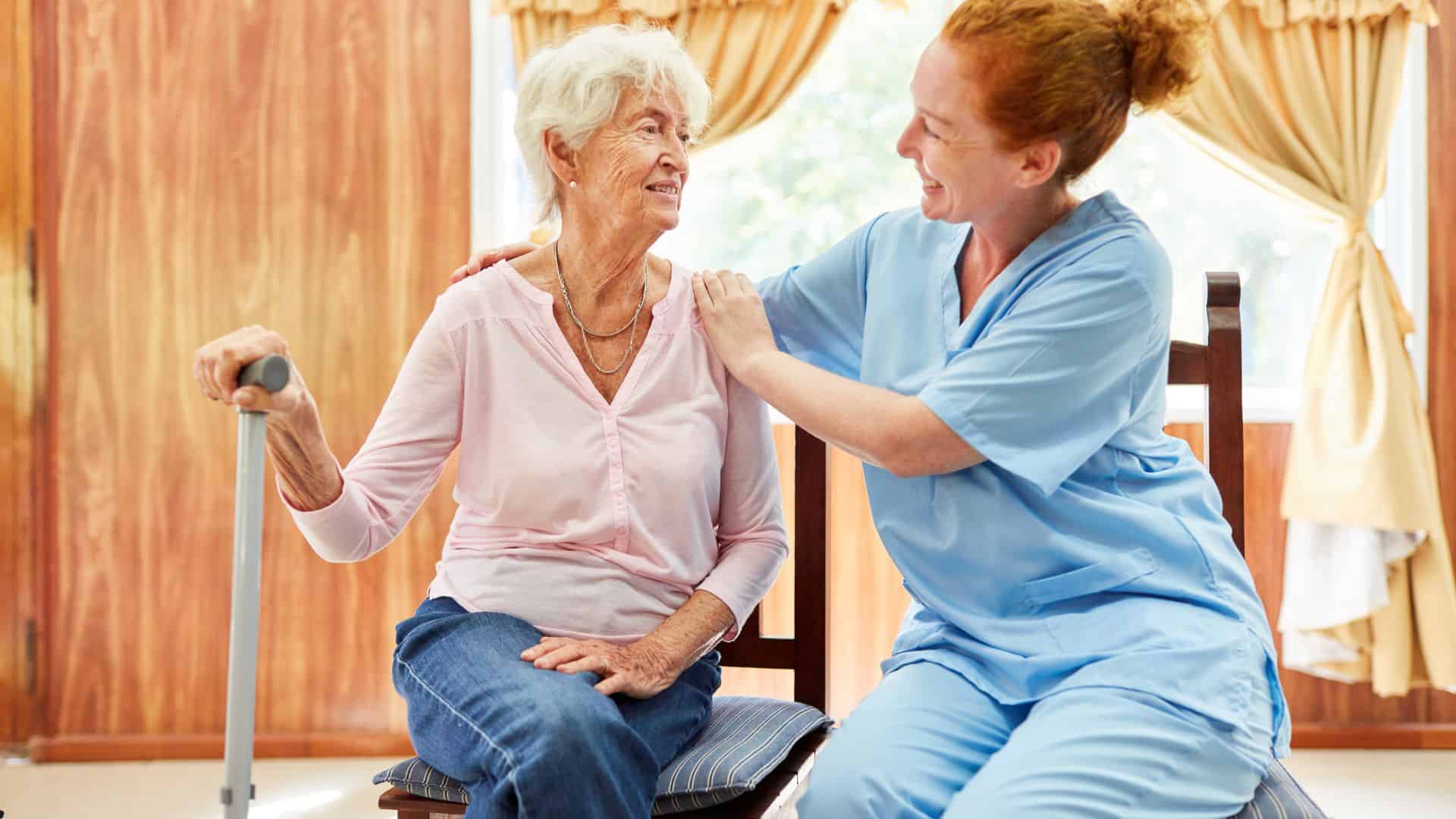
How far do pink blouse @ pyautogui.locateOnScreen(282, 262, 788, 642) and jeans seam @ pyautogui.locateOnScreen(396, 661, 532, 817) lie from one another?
0.14m

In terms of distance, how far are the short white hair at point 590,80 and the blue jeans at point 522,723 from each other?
658 millimetres

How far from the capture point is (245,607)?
0.99 meters

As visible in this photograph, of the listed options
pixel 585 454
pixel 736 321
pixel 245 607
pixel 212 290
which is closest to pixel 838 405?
pixel 736 321

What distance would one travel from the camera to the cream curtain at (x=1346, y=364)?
287 cm

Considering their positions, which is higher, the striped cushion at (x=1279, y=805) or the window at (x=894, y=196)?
the window at (x=894, y=196)

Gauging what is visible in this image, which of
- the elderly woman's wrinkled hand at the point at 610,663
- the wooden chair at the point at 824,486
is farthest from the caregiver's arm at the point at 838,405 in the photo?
the elderly woman's wrinkled hand at the point at 610,663

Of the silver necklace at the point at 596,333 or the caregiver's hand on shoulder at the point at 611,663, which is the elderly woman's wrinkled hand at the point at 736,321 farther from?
the caregiver's hand on shoulder at the point at 611,663

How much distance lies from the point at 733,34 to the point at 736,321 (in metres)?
1.80

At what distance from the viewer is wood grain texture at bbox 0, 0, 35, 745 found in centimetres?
304

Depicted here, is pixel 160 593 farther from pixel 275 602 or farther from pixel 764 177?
pixel 764 177

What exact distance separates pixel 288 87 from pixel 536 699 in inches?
93.8

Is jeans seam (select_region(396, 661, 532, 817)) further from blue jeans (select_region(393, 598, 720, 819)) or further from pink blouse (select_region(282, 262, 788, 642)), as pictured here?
pink blouse (select_region(282, 262, 788, 642))

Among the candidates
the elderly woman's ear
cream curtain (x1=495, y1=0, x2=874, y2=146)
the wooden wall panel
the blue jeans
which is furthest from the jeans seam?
cream curtain (x1=495, y1=0, x2=874, y2=146)

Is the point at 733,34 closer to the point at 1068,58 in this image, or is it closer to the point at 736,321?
the point at 736,321
